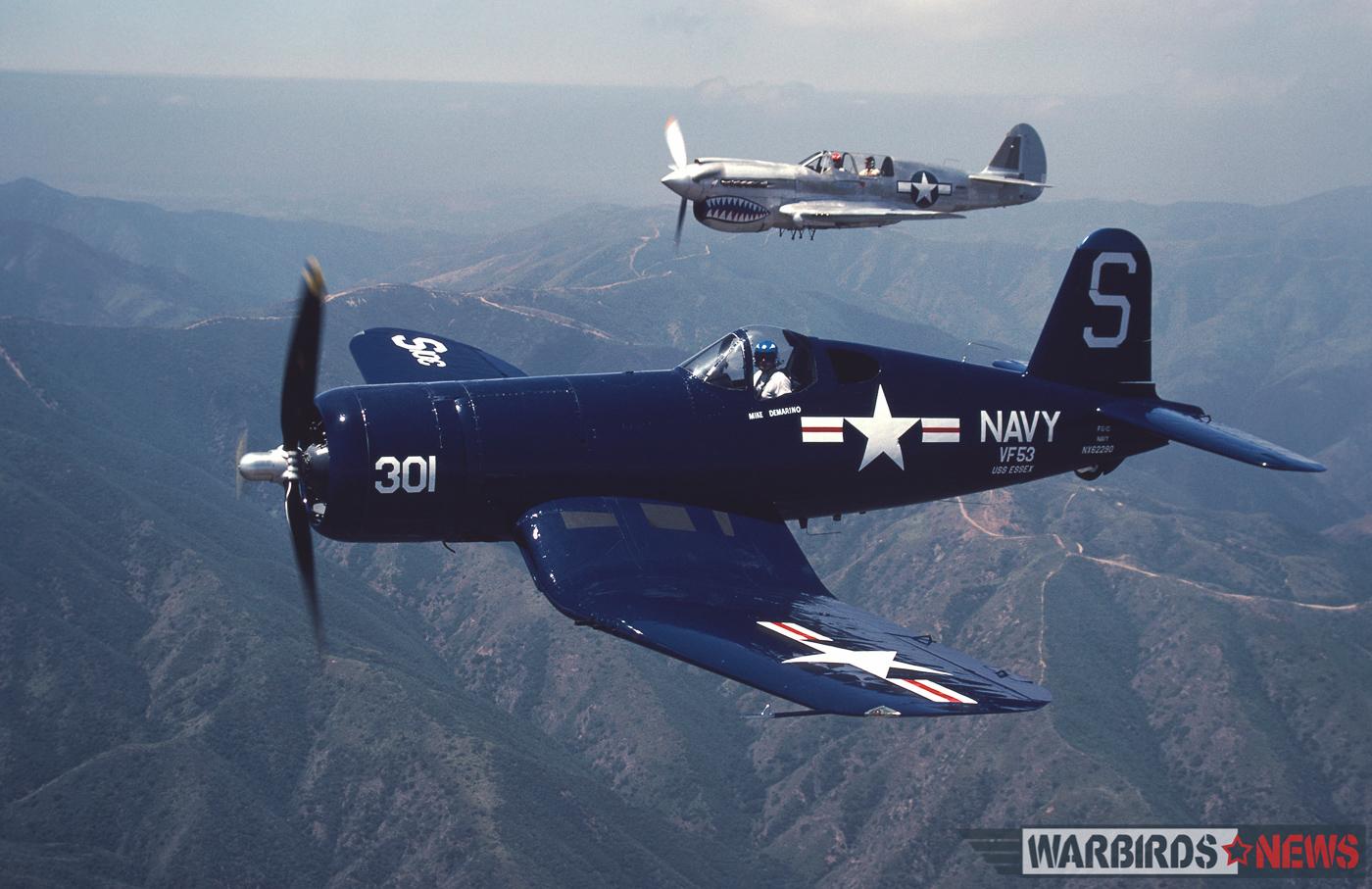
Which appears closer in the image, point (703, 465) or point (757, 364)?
point (703, 465)

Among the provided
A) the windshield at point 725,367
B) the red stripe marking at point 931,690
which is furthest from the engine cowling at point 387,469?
the red stripe marking at point 931,690

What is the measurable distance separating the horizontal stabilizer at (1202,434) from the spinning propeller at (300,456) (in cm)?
1542

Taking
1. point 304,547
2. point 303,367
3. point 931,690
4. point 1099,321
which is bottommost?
point 304,547

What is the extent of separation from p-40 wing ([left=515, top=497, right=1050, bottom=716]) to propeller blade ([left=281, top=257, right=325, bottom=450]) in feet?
13.0

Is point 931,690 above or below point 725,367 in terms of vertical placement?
below

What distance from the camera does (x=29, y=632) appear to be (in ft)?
542

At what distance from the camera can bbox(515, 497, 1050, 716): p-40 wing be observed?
49.0 ft

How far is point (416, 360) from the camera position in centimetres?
2650

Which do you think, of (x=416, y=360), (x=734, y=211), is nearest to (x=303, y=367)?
(x=416, y=360)

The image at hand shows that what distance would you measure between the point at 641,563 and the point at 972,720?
180633mm

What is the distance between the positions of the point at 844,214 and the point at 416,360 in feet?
79.6

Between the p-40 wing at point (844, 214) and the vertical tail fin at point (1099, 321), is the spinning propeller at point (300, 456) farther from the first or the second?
A: the p-40 wing at point (844, 214)

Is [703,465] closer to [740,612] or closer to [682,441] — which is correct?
[682,441]

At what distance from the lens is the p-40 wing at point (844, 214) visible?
45.5 metres
